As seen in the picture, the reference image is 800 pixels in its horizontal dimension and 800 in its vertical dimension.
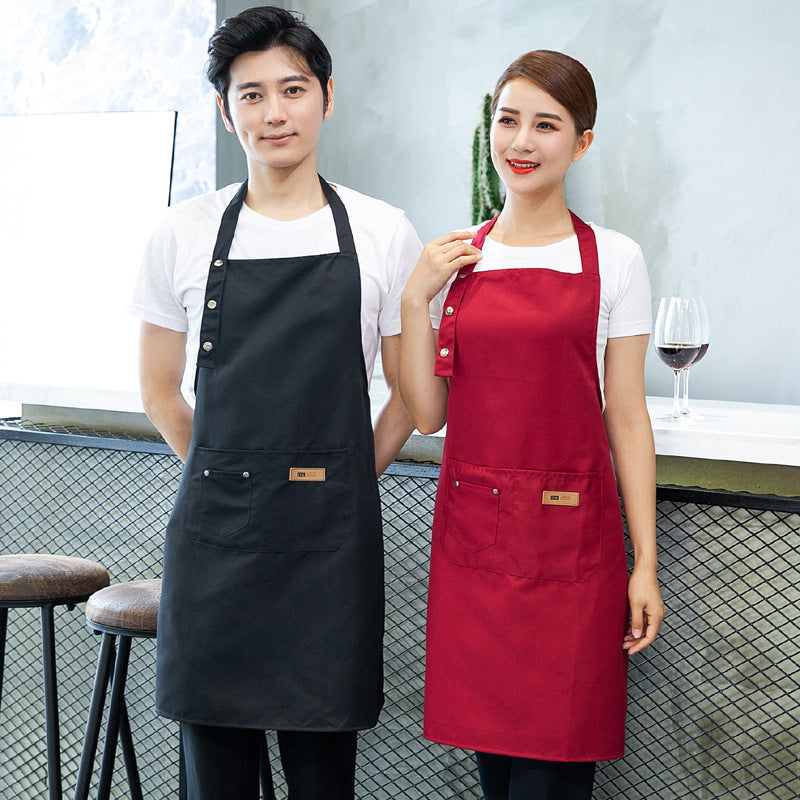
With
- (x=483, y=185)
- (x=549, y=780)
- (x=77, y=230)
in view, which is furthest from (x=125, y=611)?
(x=483, y=185)

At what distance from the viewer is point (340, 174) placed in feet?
12.6

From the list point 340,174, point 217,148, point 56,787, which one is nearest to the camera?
point 56,787

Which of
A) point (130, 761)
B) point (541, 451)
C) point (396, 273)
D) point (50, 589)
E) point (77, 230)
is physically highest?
point (77, 230)

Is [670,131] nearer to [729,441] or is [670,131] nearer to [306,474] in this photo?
[729,441]

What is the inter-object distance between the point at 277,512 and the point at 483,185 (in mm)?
2118

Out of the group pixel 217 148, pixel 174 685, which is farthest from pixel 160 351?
pixel 217 148

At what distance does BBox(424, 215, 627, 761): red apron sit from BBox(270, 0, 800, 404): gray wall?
6.12ft

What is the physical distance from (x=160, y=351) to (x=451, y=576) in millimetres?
621

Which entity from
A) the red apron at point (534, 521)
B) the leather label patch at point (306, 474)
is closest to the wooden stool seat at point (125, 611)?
the leather label patch at point (306, 474)

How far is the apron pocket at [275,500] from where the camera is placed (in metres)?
1.61

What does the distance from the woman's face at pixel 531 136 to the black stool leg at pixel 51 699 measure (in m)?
1.30

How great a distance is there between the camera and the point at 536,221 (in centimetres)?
163

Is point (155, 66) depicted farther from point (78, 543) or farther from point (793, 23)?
point (793, 23)

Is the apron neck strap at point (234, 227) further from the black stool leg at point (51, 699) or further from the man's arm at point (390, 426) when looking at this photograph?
the black stool leg at point (51, 699)
